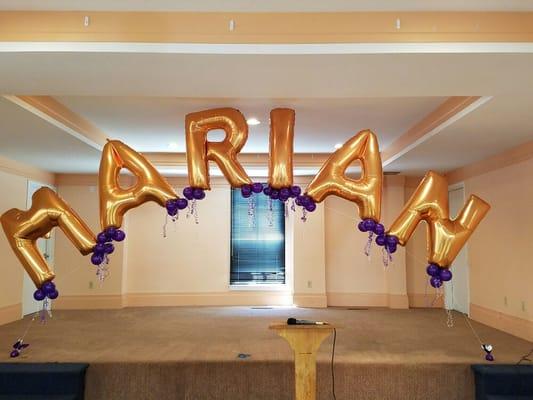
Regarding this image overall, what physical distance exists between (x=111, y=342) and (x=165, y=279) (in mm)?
2955

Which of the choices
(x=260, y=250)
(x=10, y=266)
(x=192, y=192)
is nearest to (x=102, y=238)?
(x=192, y=192)

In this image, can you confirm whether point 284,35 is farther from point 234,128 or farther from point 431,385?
point 431,385

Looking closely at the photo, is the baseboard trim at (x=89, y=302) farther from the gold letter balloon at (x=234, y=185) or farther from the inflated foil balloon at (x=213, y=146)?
the inflated foil balloon at (x=213, y=146)

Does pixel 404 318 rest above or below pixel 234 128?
below

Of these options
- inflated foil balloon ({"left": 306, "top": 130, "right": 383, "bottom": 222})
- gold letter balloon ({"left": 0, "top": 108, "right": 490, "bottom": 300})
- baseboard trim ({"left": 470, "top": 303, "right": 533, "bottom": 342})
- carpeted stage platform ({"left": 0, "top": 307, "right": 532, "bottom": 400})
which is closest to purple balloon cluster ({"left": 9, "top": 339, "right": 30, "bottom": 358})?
A: carpeted stage platform ({"left": 0, "top": 307, "right": 532, "bottom": 400})

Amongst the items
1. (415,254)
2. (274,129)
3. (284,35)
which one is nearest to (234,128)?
(274,129)

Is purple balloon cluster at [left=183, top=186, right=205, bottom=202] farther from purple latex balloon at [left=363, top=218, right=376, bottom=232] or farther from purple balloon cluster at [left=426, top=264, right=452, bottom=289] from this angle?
purple balloon cluster at [left=426, top=264, right=452, bottom=289]

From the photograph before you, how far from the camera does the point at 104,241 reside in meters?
3.02

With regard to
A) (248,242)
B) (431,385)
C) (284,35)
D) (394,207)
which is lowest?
(431,385)

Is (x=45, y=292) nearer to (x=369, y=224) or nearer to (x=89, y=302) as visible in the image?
(x=369, y=224)

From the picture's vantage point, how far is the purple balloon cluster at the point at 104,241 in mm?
3002

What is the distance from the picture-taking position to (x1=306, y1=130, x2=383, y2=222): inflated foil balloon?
119 inches

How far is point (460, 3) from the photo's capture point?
2521mm

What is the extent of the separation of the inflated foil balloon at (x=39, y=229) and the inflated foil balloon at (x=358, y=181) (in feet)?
5.49
